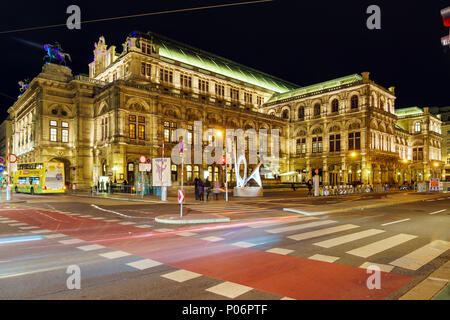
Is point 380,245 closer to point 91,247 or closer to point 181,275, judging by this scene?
point 181,275

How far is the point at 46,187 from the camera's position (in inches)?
1401

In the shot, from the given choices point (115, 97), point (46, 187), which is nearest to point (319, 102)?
point (115, 97)

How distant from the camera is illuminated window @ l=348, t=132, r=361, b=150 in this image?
59688mm

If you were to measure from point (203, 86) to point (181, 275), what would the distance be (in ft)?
187

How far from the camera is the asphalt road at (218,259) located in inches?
214

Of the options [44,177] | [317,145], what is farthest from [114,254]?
[317,145]

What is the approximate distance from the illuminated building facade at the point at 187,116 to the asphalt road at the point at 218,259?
33.1 metres

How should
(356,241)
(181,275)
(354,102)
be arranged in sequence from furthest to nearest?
(354,102), (356,241), (181,275)

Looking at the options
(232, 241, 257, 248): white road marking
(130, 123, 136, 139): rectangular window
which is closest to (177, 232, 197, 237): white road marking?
(232, 241, 257, 248): white road marking

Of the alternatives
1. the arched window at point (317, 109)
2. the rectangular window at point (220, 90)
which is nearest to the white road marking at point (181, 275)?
the rectangular window at point (220, 90)

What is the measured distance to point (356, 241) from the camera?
9617mm

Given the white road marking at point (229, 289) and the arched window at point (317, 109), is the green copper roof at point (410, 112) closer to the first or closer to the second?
the arched window at point (317, 109)
